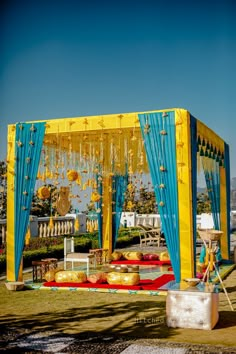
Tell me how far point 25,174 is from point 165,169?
2.66 metres

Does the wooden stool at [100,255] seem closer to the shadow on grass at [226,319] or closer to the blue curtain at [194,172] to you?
the blue curtain at [194,172]

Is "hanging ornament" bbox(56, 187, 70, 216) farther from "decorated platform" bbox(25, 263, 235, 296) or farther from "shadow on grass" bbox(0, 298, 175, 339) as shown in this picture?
"shadow on grass" bbox(0, 298, 175, 339)

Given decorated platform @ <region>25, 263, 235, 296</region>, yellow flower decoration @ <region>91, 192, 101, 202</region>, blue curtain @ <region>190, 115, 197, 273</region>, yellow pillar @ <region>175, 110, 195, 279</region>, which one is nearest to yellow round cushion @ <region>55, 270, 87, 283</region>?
decorated platform @ <region>25, 263, 235, 296</region>

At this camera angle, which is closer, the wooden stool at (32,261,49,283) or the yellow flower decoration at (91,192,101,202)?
the wooden stool at (32,261,49,283)

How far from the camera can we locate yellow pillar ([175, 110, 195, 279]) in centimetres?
746

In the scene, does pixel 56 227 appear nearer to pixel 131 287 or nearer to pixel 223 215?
pixel 223 215

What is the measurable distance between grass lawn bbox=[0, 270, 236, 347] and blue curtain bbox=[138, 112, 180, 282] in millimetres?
936

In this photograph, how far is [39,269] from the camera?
9.19m

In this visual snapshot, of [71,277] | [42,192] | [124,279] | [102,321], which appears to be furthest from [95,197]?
[102,321]

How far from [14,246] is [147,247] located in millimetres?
7806

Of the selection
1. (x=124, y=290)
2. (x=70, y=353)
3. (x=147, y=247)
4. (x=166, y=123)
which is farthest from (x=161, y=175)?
(x=147, y=247)

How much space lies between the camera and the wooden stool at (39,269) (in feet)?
29.4

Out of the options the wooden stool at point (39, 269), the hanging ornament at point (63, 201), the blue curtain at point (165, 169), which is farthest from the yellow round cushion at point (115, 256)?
the blue curtain at point (165, 169)

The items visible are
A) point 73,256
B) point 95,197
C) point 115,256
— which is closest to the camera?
point 73,256
